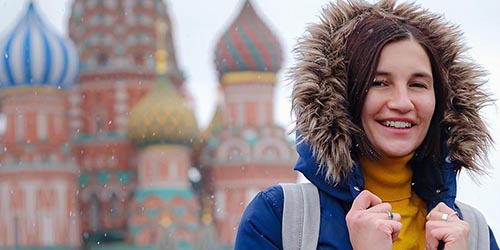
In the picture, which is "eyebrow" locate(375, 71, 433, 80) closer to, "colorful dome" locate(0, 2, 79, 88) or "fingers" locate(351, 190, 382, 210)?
"fingers" locate(351, 190, 382, 210)

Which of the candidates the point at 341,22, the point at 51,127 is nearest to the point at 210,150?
the point at 51,127

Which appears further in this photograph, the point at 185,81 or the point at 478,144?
the point at 185,81

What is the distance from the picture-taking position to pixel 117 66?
77.7 ft

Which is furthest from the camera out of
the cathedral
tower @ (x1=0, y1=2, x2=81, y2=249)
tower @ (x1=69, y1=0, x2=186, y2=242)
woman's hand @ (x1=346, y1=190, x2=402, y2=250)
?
tower @ (x1=69, y1=0, x2=186, y2=242)

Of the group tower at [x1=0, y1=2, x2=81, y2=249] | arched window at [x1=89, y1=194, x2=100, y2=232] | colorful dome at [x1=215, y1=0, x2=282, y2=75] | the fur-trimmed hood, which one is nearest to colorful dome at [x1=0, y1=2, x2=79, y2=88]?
tower at [x1=0, y1=2, x2=81, y2=249]

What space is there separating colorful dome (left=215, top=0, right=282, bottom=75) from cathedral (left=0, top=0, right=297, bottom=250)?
29 mm

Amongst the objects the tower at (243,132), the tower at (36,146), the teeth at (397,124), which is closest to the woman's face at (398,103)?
the teeth at (397,124)

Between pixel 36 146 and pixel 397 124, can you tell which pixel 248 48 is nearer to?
pixel 36 146

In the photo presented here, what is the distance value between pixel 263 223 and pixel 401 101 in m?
0.14

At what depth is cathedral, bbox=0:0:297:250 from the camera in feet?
75.2

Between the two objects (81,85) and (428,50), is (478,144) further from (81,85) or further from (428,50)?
(81,85)

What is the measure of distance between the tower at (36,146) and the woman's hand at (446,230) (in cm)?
2169

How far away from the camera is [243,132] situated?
926 inches

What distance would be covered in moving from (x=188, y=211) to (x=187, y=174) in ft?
2.12
